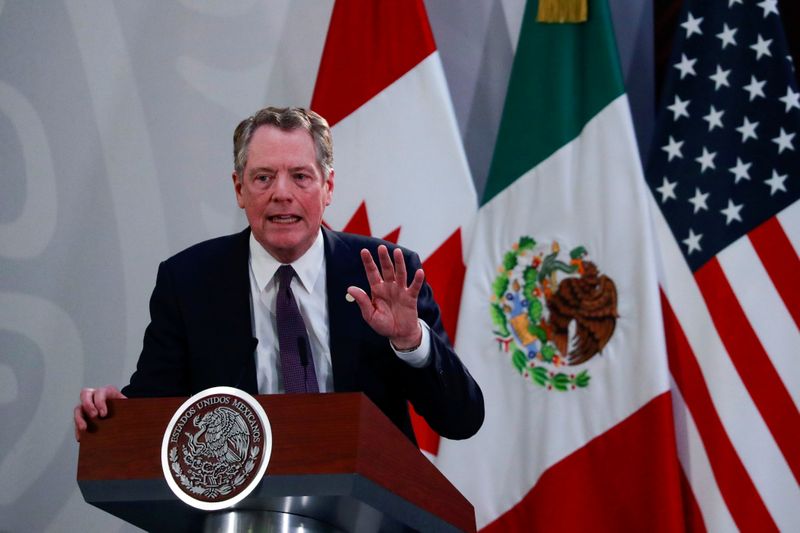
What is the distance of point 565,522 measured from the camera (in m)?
3.14

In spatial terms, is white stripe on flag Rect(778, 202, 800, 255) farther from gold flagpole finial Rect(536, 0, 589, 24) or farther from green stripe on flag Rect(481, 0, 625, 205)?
gold flagpole finial Rect(536, 0, 589, 24)

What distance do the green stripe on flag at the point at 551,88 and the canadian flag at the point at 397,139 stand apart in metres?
0.19

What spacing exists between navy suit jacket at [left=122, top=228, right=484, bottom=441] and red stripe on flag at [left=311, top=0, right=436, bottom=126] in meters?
1.51

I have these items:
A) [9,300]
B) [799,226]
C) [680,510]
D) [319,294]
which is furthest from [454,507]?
[9,300]

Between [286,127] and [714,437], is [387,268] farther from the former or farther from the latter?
[714,437]

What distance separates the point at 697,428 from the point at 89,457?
7.48 feet

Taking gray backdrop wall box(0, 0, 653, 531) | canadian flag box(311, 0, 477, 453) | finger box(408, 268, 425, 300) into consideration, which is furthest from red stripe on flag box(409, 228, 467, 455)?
finger box(408, 268, 425, 300)

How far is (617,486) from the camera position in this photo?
311 cm

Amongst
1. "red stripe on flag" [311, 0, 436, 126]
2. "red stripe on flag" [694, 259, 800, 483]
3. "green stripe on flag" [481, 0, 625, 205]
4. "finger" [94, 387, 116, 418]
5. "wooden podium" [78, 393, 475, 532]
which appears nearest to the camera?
"wooden podium" [78, 393, 475, 532]

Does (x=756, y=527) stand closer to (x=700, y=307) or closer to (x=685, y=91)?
(x=700, y=307)

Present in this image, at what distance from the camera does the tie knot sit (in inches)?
77.4

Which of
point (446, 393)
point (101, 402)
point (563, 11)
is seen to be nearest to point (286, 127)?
point (446, 393)

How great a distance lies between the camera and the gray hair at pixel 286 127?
207 centimetres

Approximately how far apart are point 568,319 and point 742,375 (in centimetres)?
61
